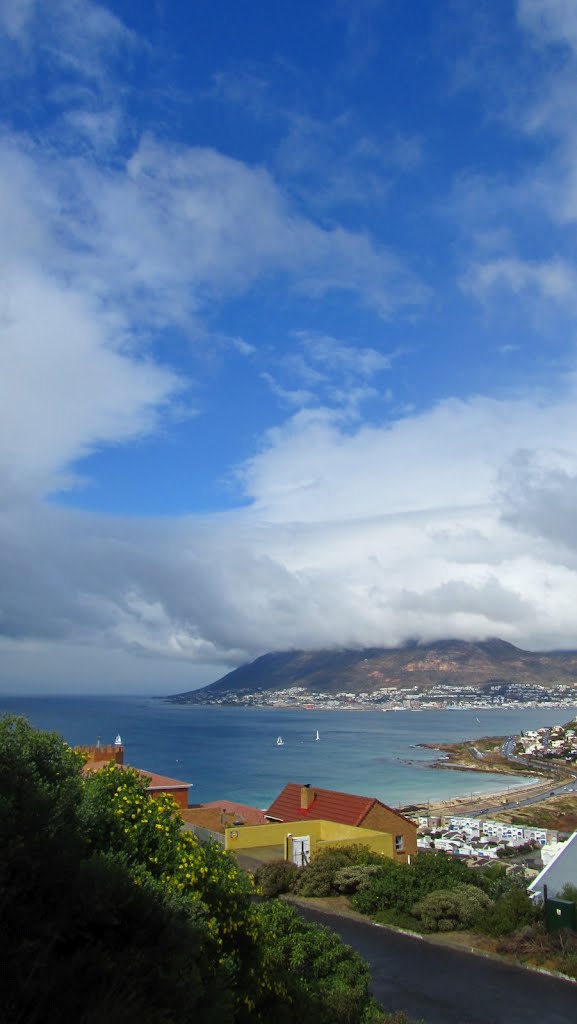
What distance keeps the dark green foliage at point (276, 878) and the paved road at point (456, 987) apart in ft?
14.2

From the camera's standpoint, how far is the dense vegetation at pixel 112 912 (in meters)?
4.57

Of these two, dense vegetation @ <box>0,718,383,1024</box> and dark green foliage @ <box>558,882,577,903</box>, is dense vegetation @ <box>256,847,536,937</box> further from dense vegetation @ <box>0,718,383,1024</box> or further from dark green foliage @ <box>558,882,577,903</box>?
dense vegetation @ <box>0,718,383,1024</box>

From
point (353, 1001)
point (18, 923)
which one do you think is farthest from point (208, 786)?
point (18, 923)

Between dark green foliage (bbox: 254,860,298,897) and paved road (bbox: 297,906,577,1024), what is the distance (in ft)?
14.2

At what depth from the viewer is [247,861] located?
2162 centimetres

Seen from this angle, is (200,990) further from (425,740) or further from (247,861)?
(425,740)

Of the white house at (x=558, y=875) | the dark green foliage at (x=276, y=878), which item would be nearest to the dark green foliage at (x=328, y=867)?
the dark green foliage at (x=276, y=878)

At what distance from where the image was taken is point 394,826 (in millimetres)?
25672

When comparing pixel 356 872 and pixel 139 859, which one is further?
pixel 356 872

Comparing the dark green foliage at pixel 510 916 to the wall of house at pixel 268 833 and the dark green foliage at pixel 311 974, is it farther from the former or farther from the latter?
the wall of house at pixel 268 833

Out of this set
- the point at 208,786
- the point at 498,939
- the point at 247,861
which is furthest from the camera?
the point at 208,786

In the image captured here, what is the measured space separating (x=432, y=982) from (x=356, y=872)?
5.93 m

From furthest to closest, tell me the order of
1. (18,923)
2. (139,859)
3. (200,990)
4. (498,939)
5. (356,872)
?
(356,872)
(498,939)
(139,859)
(200,990)
(18,923)

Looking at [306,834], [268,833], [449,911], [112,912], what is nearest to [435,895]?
[449,911]
